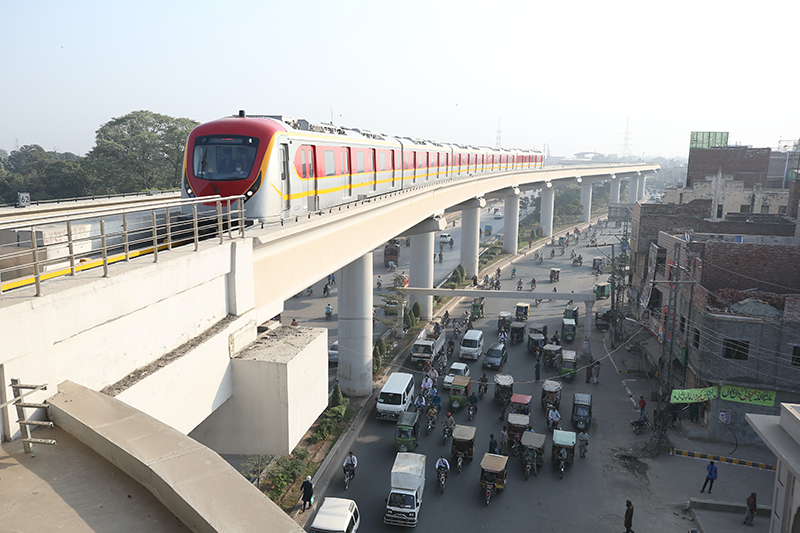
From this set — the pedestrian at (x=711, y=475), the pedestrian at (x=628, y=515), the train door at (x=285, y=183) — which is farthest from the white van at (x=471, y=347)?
the train door at (x=285, y=183)

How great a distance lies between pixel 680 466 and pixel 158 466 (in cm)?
2035

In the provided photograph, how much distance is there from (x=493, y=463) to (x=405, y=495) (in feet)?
11.0

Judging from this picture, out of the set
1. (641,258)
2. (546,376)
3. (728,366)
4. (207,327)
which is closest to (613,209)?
(641,258)

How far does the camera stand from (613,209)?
5906 cm

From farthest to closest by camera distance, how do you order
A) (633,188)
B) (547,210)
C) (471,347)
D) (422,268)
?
(633,188)
(547,210)
(422,268)
(471,347)

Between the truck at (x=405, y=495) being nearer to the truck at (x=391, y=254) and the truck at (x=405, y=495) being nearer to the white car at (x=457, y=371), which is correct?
the white car at (x=457, y=371)

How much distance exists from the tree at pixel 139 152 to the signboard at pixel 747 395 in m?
46.0

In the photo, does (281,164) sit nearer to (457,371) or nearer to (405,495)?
(405,495)

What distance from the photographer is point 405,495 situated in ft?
54.1

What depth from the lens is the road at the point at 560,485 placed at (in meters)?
16.8

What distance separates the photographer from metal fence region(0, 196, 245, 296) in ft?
20.1

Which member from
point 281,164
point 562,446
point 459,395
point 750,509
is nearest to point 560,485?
point 562,446

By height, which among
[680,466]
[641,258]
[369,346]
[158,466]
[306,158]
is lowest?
[680,466]

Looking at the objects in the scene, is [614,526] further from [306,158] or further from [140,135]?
[140,135]
